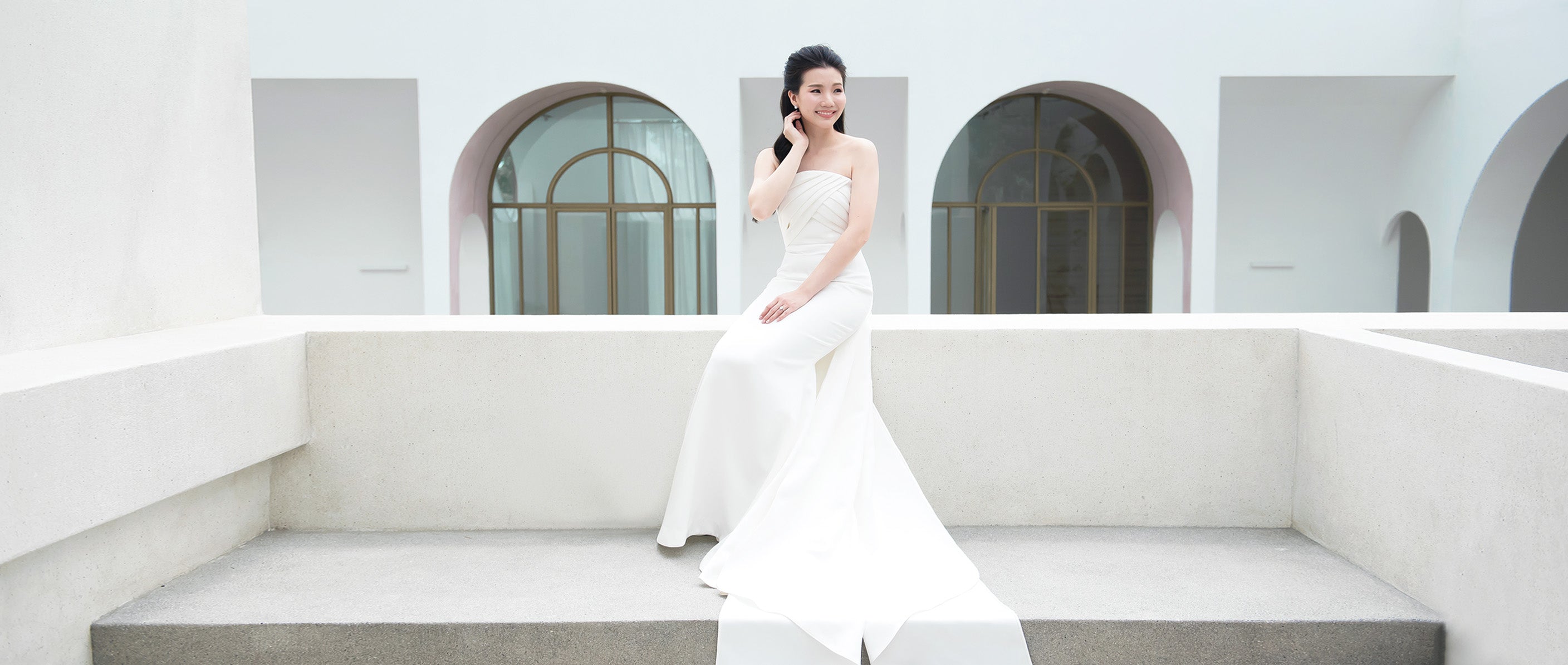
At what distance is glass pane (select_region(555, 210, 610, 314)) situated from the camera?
533 inches

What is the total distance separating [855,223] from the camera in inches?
127

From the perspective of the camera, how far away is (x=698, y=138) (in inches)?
460

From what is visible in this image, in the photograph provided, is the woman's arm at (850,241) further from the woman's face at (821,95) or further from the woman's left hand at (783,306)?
the woman's face at (821,95)

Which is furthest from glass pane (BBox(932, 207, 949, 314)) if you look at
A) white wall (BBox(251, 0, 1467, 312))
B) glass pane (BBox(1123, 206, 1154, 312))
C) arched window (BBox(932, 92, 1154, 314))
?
glass pane (BBox(1123, 206, 1154, 312))

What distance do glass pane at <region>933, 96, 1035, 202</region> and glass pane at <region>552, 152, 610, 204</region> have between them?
14.5ft

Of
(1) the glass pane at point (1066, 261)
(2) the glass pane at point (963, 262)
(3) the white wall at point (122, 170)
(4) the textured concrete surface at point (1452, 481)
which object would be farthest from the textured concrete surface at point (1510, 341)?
(1) the glass pane at point (1066, 261)

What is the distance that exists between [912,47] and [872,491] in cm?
939

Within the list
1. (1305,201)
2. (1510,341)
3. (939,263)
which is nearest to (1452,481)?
(1510,341)

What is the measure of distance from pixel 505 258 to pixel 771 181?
11.2 m

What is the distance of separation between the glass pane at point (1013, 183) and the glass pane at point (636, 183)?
4370 mm

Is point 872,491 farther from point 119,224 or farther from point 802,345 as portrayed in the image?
point 119,224

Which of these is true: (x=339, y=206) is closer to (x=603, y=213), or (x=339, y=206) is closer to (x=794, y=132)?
(x=603, y=213)

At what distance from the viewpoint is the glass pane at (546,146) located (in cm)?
1322

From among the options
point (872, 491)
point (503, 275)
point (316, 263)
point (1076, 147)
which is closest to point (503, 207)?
point (503, 275)
